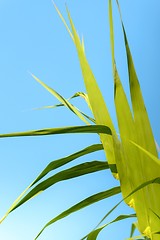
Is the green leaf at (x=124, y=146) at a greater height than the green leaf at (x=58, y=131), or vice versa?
the green leaf at (x=58, y=131)

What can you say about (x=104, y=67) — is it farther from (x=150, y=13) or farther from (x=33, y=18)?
(x=33, y=18)

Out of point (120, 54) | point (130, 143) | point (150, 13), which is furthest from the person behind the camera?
point (150, 13)

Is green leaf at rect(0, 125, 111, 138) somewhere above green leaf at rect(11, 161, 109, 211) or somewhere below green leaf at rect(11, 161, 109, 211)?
above

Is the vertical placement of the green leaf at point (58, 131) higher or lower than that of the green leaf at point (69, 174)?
higher

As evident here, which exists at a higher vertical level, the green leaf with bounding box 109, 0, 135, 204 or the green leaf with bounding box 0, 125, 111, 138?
the green leaf with bounding box 0, 125, 111, 138

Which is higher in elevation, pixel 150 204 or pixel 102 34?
pixel 102 34

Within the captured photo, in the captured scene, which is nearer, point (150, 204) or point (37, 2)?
point (150, 204)

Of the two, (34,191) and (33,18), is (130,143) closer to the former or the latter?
(34,191)

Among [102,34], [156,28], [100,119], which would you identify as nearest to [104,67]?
[102,34]

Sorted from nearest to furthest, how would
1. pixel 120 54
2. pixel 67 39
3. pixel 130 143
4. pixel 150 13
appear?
pixel 130 143
pixel 120 54
pixel 150 13
pixel 67 39

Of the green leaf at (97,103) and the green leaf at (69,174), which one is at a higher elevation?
the green leaf at (97,103)

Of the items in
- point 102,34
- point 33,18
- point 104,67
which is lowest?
point 104,67
